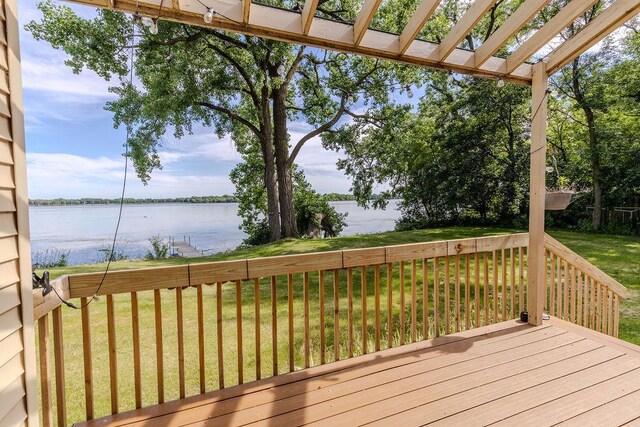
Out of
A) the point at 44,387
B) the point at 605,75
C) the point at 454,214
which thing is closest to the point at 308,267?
the point at 44,387

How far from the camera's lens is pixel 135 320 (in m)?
1.85

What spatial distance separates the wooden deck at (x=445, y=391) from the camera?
1.83 m

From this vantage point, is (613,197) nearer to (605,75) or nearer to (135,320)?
(605,75)

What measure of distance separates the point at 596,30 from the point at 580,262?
217 cm

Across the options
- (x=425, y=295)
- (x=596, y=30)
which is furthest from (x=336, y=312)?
(x=596, y=30)

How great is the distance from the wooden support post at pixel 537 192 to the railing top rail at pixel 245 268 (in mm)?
524

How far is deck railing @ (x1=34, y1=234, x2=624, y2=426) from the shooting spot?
5.88ft

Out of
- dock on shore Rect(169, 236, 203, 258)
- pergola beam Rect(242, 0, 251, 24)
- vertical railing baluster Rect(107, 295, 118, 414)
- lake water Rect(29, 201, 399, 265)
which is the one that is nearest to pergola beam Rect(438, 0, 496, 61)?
pergola beam Rect(242, 0, 251, 24)

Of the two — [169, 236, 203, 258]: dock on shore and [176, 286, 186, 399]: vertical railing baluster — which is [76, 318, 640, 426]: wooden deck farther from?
[169, 236, 203, 258]: dock on shore

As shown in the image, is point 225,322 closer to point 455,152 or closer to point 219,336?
point 219,336

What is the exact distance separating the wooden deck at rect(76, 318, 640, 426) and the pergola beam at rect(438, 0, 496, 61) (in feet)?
7.69

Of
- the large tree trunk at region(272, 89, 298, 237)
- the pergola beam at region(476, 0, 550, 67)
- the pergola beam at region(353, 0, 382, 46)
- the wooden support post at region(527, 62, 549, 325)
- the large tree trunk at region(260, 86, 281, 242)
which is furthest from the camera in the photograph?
the large tree trunk at region(260, 86, 281, 242)

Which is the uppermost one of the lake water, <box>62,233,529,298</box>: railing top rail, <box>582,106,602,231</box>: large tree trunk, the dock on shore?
<box>582,106,602,231</box>: large tree trunk

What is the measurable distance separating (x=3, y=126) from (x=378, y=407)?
7.31 ft
